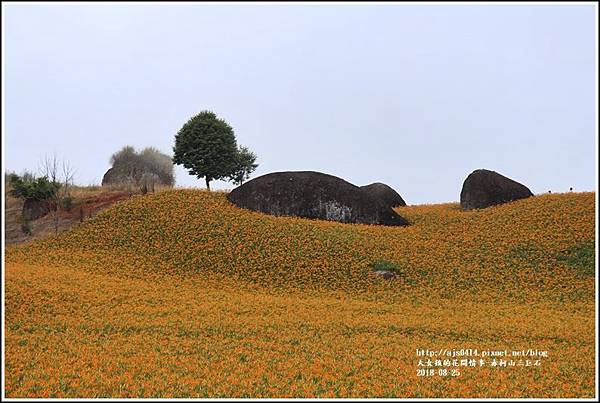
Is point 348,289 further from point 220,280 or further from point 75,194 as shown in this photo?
point 75,194

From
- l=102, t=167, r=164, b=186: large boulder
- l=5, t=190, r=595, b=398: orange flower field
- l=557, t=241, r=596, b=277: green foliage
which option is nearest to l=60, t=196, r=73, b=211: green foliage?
l=5, t=190, r=595, b=398: orange flower field

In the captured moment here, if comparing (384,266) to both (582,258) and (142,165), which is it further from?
(142,165)

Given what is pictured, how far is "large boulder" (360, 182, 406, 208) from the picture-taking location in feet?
154

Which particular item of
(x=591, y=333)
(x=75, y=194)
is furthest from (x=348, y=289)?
(x=75, y=194)

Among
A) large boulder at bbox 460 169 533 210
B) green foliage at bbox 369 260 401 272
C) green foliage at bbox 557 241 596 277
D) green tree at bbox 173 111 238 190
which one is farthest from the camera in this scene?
green tree at bbox 173 111 238 190

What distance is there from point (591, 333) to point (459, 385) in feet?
27.5

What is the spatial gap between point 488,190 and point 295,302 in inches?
910

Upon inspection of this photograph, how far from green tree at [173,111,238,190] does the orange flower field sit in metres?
10.8

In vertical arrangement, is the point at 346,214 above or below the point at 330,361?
above

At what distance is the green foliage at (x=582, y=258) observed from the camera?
24.3m


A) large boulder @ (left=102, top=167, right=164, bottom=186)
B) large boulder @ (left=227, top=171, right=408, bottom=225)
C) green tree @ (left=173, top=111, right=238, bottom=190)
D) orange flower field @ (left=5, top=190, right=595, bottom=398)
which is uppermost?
green tree @ (left=173, top=111, right=238, bottom=190)

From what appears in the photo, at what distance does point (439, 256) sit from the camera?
1056 inches

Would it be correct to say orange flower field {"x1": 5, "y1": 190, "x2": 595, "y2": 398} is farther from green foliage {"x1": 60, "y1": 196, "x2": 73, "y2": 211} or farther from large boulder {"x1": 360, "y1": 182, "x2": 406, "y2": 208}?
large boulder {"x1": 360, "y1": 182, "x2": 406, "y2": 208}

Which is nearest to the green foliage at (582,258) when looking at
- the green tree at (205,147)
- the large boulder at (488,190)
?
the large boulder at (488,190)
